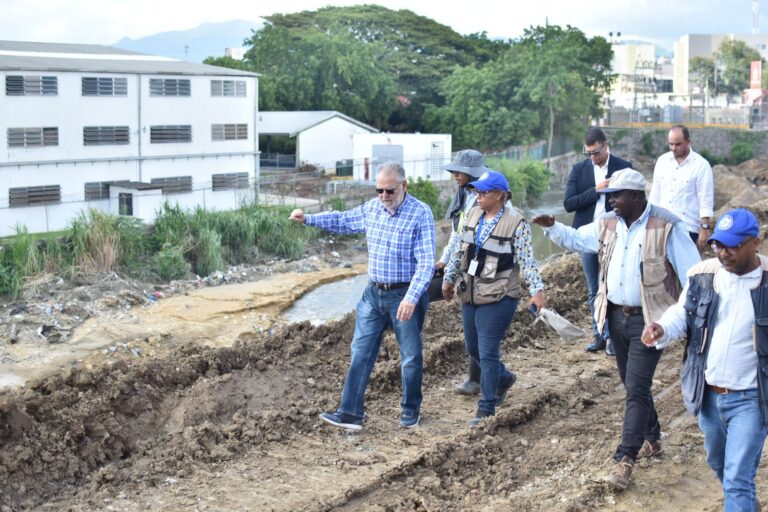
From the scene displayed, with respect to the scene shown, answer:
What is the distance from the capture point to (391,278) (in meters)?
7.47

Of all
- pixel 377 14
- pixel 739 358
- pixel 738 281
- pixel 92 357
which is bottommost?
pixel 92 357

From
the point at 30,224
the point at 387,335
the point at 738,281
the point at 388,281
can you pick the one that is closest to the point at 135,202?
the point at 30,224

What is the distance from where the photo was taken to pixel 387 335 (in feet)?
33.6

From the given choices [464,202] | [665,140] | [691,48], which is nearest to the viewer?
[464,202]

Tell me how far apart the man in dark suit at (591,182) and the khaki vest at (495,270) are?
5.72 ft

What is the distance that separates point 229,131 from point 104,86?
554 centimetres

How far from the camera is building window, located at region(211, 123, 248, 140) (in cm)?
3636

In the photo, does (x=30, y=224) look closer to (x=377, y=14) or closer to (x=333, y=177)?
(x=333, y=177)

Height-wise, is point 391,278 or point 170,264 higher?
point 391,278

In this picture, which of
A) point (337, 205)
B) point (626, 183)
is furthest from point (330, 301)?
point (626, 183)

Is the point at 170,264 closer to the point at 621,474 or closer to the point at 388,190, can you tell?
the point at 388,190

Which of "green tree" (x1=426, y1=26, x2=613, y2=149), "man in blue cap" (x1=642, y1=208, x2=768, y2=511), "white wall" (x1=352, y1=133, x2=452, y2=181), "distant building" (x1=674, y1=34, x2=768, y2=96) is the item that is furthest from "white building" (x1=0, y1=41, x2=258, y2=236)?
"distant building" (x1=674, y1=34, x2=768, y2=96)

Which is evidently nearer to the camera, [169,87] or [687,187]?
[687,187]

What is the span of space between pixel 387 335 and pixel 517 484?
367 cm
